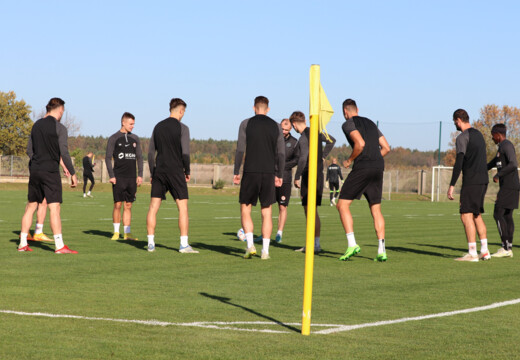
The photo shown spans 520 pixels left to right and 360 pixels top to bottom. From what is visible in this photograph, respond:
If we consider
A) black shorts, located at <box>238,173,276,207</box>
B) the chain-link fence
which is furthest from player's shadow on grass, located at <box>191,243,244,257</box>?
the chain-link fence

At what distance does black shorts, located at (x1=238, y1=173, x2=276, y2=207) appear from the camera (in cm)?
1193

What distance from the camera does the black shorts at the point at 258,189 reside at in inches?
470

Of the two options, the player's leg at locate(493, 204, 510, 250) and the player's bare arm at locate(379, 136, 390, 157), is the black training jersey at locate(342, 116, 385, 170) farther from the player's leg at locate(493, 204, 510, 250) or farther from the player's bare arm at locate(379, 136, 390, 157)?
the player's leg at locate(493, 204, 510, 250)

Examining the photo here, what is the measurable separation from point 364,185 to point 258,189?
1.53 m

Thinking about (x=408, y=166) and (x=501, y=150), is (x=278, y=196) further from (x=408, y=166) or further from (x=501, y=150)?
(x=408, y=166)

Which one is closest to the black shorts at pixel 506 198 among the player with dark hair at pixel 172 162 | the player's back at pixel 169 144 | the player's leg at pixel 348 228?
the player's leg at pixel 348 228

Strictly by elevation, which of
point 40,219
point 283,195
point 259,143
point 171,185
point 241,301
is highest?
point 259,143

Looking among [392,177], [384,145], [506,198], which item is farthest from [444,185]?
[384,145]

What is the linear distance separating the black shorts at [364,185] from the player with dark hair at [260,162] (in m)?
0.99

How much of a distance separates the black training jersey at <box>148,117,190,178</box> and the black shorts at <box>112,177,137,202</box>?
2402 millimetres

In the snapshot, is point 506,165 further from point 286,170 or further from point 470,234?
point 286,170

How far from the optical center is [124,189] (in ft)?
48.5

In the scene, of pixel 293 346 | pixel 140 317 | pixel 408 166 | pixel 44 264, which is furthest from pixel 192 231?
pixel 408 166

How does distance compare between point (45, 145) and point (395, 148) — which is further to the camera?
point (395, 148)
